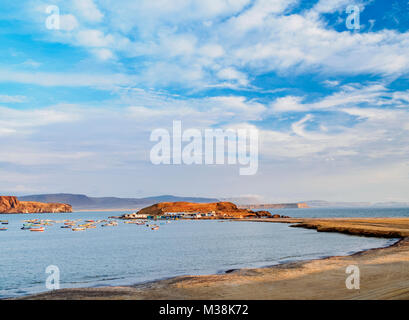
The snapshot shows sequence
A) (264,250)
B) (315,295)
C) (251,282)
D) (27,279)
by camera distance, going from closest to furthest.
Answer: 1. (315,295)
2. (251,282)
3. (27,279)
4. (264,250)

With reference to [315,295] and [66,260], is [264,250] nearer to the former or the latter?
[66,260]

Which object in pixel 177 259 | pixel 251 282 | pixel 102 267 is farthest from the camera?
pixel 177 259

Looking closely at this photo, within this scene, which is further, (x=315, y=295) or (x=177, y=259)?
(x=177, y=259)

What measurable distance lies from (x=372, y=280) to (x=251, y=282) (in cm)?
804

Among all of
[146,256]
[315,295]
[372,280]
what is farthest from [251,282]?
[146,256]
